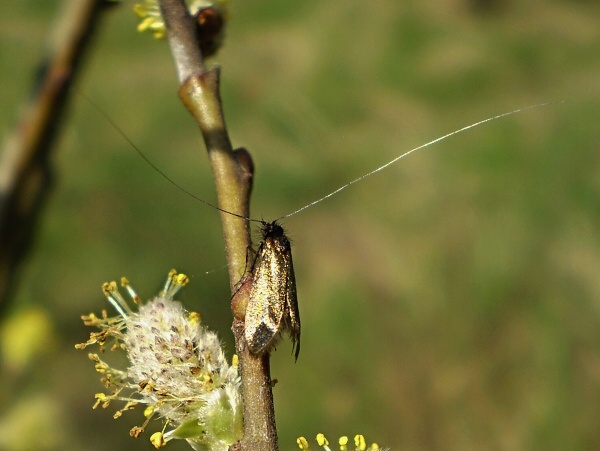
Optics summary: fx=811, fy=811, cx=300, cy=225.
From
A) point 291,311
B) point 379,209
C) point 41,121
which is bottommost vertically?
point 291,311

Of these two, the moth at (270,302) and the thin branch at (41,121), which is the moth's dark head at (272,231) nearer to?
the moth at (270,302)

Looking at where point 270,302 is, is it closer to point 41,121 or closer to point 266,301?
point 266,301

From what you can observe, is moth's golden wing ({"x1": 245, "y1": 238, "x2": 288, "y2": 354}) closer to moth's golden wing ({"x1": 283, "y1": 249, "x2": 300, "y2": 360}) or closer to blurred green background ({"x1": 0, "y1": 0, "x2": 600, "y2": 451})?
moth's golden wing ({"x1": 283, "y1": 249, "x2": 300, "y2": 360})

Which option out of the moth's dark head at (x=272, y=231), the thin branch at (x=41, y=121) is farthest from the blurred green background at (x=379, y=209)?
the moth's dark head at (x=272, y=231)

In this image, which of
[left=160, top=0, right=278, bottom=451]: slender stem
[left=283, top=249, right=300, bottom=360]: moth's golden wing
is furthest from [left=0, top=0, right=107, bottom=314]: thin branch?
[left=283, top=249, right=300, bottom=360]: moth's golden wing

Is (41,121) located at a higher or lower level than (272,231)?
higher

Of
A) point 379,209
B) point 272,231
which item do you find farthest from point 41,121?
point 379,209

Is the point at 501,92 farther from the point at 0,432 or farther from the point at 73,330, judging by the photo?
the point at 0,432
